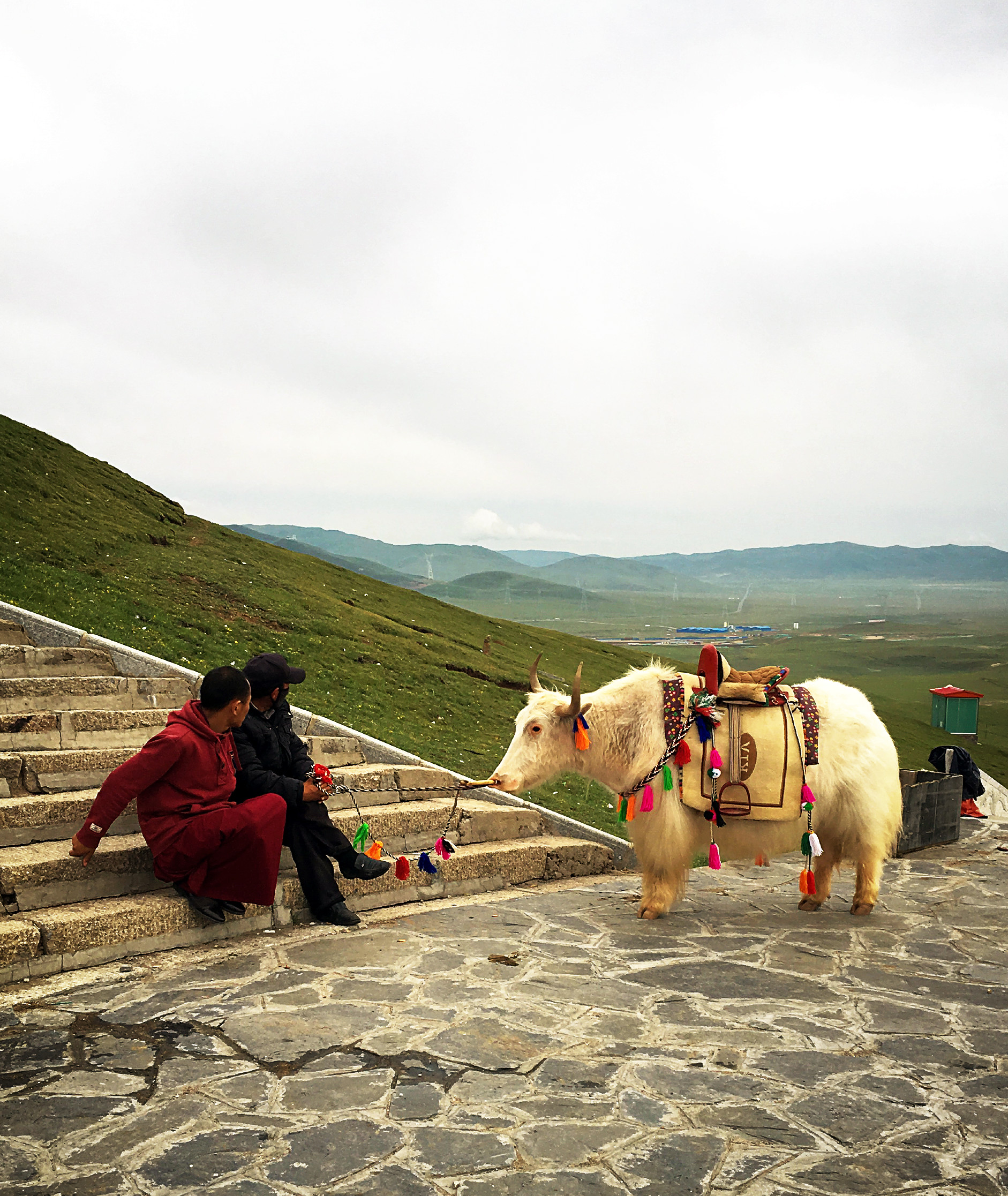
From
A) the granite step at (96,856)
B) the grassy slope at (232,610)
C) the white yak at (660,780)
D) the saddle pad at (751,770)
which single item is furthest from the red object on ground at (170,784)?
the grassy slope at (232,610)

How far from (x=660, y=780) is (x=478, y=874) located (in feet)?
6.45

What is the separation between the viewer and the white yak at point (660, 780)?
24.0 ft

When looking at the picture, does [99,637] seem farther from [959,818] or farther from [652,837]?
[959,818]

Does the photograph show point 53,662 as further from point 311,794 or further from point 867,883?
point 867,883

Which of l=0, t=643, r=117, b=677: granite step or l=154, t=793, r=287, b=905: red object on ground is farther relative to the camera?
l=0, t=643, r=117, b=677: granite step

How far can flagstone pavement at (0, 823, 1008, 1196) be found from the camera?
11.7ft

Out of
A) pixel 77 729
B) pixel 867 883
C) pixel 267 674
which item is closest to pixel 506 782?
A: pixel 267 674

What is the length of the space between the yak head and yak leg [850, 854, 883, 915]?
8.39ft

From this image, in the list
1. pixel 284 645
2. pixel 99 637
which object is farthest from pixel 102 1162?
pixel 284 645

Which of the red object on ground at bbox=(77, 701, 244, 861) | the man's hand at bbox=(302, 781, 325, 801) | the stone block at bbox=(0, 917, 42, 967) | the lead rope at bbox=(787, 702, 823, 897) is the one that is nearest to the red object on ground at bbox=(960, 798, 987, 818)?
the lead rope at bbox=(787, 702, 823, 897)

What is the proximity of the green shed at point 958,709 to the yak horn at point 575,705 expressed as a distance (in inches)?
737

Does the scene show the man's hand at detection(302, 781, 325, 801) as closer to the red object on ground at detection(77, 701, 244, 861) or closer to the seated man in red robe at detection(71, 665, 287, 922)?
the seated man in red robe at detection(71, 665, 287, 922)

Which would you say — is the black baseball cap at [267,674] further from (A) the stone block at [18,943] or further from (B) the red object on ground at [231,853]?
(A) the stone block at [18,943]

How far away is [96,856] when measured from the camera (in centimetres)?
608
